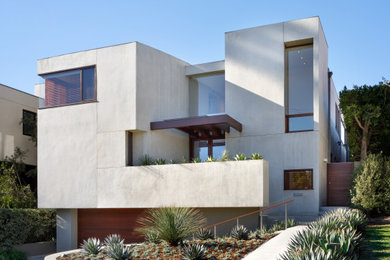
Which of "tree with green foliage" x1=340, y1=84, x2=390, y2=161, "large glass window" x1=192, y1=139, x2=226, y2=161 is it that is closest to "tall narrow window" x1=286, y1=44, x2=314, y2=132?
"tree with green foliage" x1=340, y1=84, x2=390, y2=161

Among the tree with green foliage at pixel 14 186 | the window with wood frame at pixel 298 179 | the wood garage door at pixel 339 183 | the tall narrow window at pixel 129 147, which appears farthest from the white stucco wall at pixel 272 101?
the tree with green foliage at pixel 14 186

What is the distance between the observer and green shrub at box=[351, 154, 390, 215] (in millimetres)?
16594

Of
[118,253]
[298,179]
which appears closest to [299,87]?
[298,179]

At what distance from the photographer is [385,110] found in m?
20.1

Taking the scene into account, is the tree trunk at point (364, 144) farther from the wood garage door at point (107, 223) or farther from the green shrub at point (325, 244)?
the wood garage door at point (107, 223)

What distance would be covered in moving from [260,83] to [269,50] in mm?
1452

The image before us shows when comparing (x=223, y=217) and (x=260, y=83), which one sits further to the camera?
(x=260, y=83)

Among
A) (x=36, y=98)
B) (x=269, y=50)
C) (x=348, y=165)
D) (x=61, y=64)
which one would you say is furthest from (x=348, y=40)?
(x=36, y=98)

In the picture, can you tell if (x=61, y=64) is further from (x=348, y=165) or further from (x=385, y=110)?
(x=385, y=110)

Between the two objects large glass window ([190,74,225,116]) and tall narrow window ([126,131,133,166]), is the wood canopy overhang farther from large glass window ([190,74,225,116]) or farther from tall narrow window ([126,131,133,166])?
large glass window ([190,74,225,116])

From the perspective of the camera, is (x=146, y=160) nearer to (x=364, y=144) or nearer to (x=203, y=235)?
(x=203, y=235)

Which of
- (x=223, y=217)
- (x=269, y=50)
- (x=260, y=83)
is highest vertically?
(x=269, y=50)

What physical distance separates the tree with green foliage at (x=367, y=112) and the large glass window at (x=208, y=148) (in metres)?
5.72

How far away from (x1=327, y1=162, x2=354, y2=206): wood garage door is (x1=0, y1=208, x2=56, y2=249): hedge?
1301 cm
